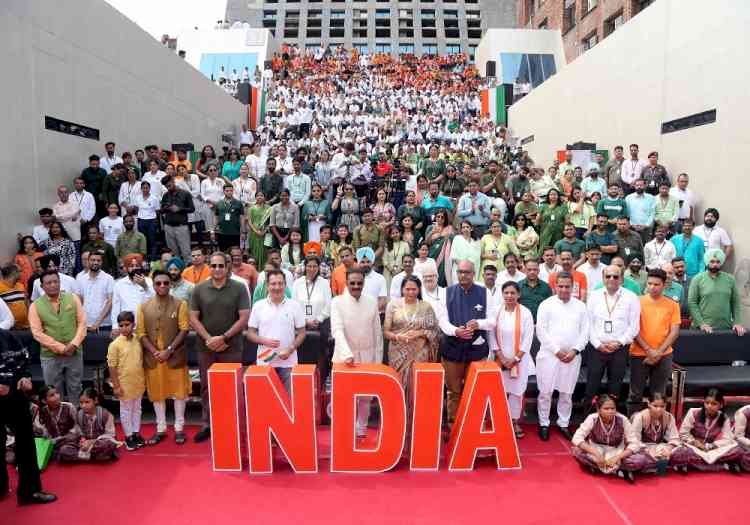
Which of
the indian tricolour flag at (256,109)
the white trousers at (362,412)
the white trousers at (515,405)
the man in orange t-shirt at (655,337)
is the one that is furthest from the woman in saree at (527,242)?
the indian tricolour flag at (256,109)

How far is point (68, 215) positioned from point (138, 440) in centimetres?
565

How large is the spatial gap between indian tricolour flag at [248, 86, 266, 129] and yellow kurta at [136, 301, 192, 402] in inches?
739

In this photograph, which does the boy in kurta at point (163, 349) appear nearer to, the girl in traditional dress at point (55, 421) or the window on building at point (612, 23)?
the girl in traditional dress at point (55, 421)

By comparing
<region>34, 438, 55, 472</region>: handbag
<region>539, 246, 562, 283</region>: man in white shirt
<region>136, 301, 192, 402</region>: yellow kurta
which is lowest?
<region>34, 438, 55, 472</region>: handbag

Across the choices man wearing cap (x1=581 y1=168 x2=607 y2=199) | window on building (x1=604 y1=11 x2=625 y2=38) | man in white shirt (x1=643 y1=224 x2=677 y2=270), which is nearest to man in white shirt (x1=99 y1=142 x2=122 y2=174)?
man wearing cap (x1=581 y1=168 x2=607 y2=199)

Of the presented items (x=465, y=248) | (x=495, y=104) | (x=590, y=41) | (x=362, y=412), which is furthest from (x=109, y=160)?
(x=590, y=41)

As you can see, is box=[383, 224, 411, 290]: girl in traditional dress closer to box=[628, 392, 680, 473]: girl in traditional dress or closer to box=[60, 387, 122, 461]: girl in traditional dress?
box=[628, 392, 680, 473]: girl in traditional dress

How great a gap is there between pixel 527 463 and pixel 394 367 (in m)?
1.67

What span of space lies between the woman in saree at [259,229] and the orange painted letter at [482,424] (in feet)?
19.5

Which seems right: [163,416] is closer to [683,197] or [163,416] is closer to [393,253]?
[393,253]

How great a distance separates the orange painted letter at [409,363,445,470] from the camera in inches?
227

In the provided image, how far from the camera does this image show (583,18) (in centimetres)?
2992

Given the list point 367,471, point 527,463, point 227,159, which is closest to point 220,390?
point 367,471

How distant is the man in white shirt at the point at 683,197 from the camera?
10.8 metres
